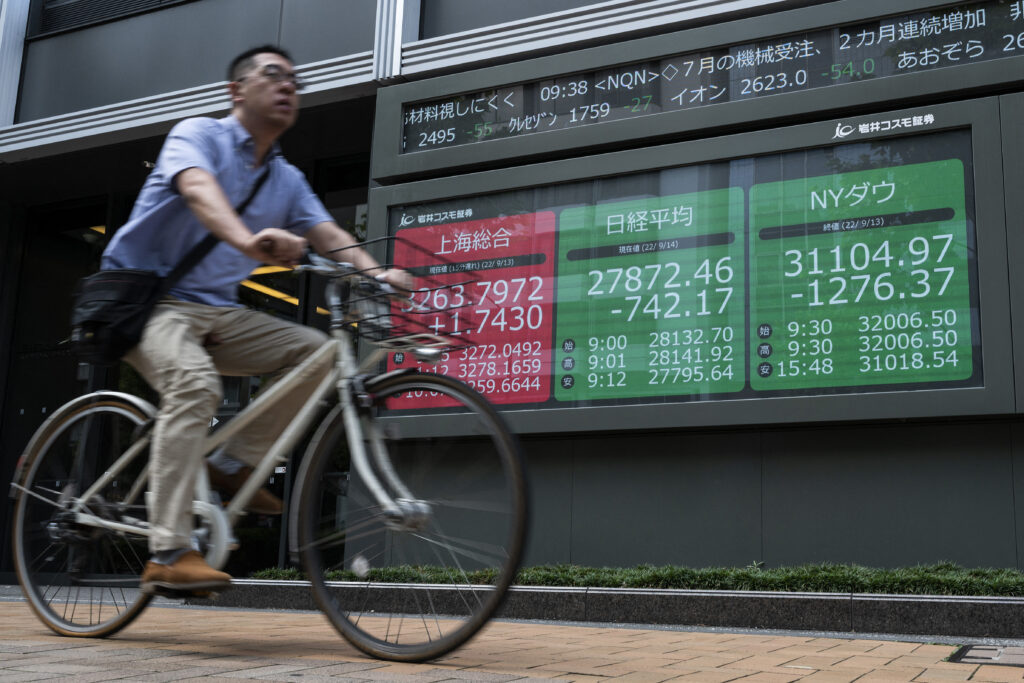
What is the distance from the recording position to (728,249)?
6.42 metres

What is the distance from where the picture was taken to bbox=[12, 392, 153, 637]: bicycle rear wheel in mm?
3510

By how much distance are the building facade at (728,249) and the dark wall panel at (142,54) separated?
1205mm

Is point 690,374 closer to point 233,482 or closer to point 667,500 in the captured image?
point 667,500

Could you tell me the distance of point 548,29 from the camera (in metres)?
7.48

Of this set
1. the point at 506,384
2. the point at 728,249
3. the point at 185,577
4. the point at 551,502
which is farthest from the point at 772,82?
the point at 185,577

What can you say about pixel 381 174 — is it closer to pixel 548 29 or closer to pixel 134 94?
pixel 548 29

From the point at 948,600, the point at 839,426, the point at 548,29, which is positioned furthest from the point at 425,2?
the point at 948,600

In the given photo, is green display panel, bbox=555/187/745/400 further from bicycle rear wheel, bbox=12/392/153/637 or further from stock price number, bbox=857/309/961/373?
bicycle rear wheel, bbox=12/392/153/637

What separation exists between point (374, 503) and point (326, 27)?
6.66 meters

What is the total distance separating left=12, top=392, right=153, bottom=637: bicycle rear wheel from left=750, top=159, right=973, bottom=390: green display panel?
3834mm

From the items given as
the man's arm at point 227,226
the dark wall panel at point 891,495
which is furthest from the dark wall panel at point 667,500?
the man's arm at point 227,226

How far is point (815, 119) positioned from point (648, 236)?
126 cm

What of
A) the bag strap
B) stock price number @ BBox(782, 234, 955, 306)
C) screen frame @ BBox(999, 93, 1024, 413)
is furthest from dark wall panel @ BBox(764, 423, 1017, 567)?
the bag strap

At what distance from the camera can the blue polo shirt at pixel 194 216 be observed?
320cm
